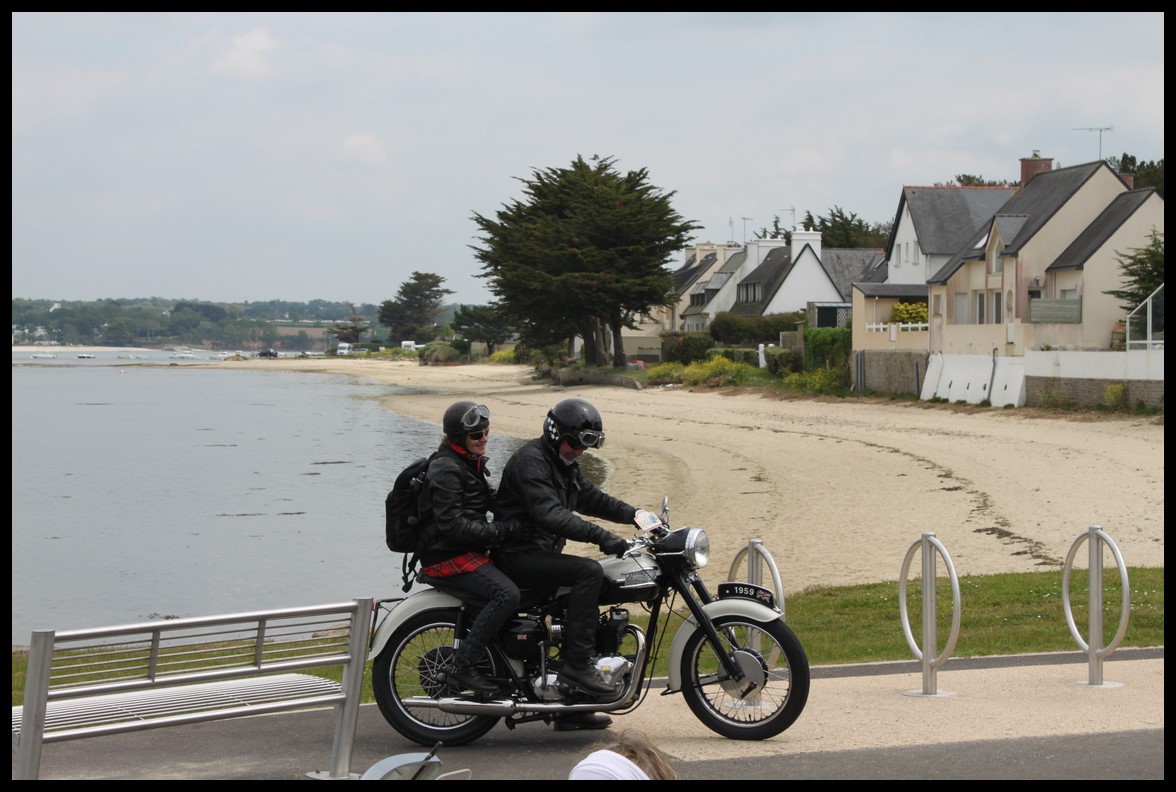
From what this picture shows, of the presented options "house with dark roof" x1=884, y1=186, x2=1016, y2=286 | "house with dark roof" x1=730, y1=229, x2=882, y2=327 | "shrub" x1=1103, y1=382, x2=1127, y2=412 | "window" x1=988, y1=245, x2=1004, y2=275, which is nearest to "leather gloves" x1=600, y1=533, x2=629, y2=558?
"shrub" x1=1103, y1=382, x2=1127, y2=412

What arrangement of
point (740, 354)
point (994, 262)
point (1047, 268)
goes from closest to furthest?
1. point (1047, 268)
2. point (994, 262)
3. point (740, 354)

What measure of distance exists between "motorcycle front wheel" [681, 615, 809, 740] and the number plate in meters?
0.16

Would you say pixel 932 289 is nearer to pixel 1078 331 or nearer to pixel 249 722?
pixel 1078 331

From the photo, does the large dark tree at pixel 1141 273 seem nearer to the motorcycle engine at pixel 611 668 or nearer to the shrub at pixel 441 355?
the motorcycle engine at pixel 611 668

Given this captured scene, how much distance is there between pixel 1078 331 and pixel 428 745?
121 ft

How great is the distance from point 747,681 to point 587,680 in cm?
80

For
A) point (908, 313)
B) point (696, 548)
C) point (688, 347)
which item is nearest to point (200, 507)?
point (696, 548)

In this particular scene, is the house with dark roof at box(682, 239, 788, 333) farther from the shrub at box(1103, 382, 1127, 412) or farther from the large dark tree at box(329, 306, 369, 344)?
the large dark tree at box(329, 306, 369, 344)

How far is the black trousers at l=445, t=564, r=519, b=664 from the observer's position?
22.9 feet

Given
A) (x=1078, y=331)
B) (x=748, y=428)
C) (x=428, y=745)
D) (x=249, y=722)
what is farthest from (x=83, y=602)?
(x=1078, y=331)

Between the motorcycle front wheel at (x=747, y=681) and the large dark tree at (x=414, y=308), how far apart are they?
525 feet

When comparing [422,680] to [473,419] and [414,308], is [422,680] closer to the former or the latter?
[473,419]

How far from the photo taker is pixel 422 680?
7203 millimetres

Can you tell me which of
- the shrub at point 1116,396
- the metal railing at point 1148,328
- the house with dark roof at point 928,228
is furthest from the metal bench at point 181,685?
the house with dark roof at point 928,228
